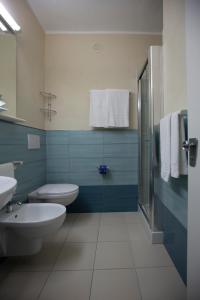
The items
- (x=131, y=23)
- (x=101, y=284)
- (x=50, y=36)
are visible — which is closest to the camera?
(x=101, y=284)

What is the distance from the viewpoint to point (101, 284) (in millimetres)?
1228

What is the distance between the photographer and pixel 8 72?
66.8 inches

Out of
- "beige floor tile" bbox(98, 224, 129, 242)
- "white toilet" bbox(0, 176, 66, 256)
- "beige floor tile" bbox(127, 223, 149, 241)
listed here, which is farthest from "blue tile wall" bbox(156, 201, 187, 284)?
"white toilet" bbox(0, 176, 66, 256)

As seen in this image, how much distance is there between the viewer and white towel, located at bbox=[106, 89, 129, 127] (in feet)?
7.86

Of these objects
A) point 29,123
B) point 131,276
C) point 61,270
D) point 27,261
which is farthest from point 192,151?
point 29,123

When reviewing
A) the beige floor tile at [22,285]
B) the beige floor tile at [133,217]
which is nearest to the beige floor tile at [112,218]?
the beige floor tile at [133,217]

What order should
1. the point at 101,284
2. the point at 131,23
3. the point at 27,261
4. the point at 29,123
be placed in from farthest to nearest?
the point at 131,23 → the point at 29,123 → the point at 27,261 → the point at 101,284

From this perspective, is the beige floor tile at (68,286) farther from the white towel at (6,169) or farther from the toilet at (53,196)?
the white towel at (6,169)

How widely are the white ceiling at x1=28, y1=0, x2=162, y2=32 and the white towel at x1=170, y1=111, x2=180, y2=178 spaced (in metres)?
1.58

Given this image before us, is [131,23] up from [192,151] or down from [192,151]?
up

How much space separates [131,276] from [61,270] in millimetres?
512

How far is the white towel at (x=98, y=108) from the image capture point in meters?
2.40

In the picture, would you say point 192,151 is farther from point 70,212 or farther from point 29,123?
point 70,212

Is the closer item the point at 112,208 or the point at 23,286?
the point at 23,286
